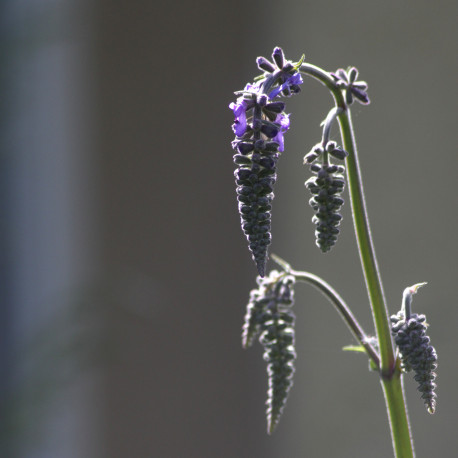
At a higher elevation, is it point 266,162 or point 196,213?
point 196,213

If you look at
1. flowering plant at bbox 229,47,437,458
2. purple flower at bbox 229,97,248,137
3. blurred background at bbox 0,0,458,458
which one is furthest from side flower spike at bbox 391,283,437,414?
blurred background at bbox 0,0,458,458

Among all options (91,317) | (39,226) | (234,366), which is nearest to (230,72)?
(39,226)

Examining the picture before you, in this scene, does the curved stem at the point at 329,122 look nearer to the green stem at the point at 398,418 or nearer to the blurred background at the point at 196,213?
the green stem at the point at 398,418

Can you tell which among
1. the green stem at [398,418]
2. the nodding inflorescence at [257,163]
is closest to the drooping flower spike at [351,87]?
the nodding inflorescence at [257,163]

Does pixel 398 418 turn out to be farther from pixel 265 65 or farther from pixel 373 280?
pixel 265 65

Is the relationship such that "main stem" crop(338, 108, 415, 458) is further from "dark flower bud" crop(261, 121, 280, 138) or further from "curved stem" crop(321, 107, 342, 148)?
"dark flower bud" crop(261, 121, 280, 138)

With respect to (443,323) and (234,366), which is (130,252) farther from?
(443,323)

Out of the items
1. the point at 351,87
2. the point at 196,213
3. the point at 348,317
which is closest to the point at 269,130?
the point at 351,87
